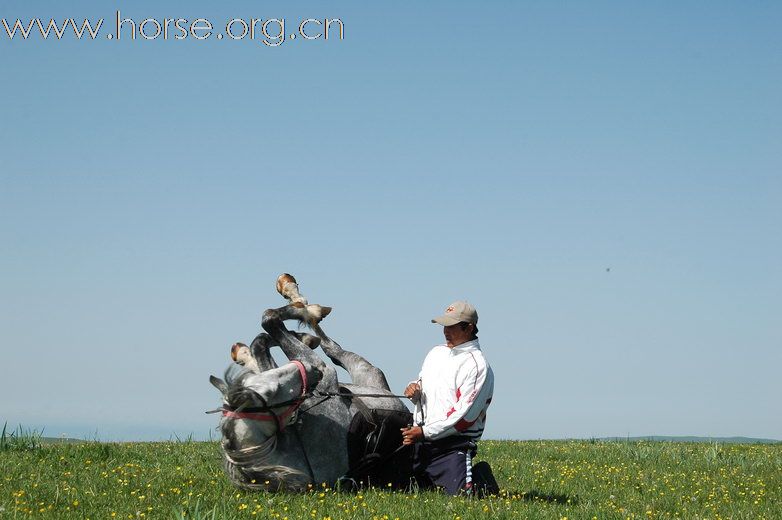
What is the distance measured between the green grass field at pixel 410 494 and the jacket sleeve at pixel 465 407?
2.16 ft

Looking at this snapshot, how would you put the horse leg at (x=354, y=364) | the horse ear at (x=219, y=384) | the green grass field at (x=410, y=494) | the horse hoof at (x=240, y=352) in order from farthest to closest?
the horse leg at (x=354, y=364), the horse hoof at (x=240, y=352), the horse ear at (x=219, y=384), the green grass field at (x=410, y=494)

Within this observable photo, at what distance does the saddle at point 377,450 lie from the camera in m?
8.94

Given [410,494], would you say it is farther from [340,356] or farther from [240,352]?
[240,352]

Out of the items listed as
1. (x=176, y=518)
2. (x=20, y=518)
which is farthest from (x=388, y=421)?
(x=20, y=518)

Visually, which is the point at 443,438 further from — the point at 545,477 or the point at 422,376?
the point at 545,477

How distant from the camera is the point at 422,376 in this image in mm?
9250

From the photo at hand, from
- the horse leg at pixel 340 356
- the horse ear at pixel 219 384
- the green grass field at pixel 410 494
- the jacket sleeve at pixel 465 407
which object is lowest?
the green grass field at pixel 410 494

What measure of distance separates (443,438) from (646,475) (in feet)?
14.7

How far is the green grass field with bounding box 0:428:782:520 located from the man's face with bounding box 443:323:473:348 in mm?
1573

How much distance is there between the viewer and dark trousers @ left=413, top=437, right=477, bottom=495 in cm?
902

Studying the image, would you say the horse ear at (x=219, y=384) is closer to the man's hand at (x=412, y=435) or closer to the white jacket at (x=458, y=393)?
the man's hand at (x=412, y=435)

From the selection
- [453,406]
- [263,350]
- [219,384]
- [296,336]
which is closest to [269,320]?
[263,350]

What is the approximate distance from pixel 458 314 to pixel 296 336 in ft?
7.14

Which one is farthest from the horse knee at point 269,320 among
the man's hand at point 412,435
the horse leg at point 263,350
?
the man's hand at point 412,435
